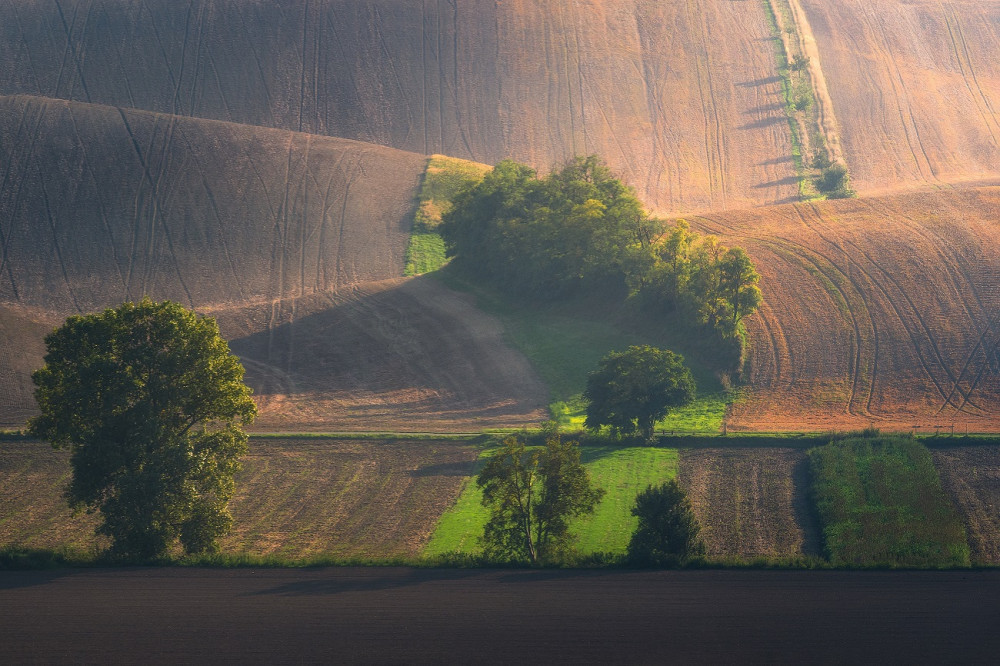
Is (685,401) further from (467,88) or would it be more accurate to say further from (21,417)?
(467,88)

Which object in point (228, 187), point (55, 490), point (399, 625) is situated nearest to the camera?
point (399, 625)

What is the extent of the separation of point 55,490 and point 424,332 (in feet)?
117

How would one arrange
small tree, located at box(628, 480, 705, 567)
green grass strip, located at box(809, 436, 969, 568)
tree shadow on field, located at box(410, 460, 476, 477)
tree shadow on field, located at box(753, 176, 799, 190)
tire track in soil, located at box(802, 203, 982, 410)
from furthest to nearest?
tree shadow on field, located at box(753, 176, 799, 190) → tire track in soil, located at box(802, 203, 982, 410) → tree shadow on field, located at box(410, 460, 476, 477) → green grass strip, located at box(809, 436, 969, 568) → small tree, located at box(628, 480, 705, 567)

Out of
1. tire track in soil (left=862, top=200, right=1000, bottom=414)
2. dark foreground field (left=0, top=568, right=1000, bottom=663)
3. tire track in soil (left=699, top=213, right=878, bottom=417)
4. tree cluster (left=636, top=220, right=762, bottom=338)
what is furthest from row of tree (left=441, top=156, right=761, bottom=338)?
dark foreground field (left=0, top=568, right=1000, bottom=663)

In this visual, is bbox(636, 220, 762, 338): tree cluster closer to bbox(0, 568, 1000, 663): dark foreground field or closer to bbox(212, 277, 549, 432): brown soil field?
bbox(212, 277, 549, 432): brown soil field

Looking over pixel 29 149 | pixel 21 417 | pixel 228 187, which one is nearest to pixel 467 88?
pixel 228 187

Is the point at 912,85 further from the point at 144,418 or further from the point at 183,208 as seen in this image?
the point at 144,418

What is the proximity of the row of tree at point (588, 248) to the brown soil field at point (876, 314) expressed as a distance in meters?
4.95

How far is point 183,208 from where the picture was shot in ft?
356

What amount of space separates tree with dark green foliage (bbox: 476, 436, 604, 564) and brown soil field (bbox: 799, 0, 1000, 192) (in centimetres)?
9301

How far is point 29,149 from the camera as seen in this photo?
113 meters

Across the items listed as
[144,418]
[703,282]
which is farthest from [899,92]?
[144,418]

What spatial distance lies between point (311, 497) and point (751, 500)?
79.9ft

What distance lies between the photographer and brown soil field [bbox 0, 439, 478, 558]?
49531 millimetres
